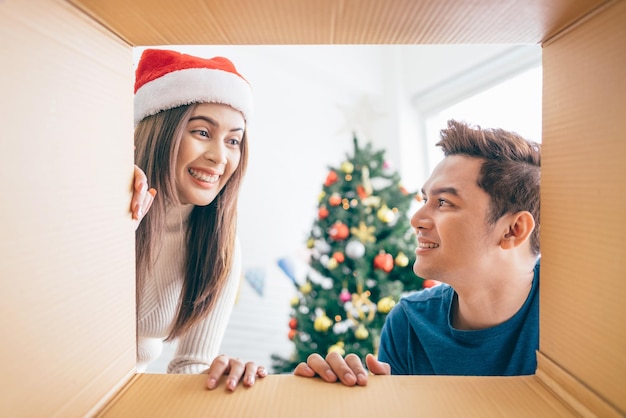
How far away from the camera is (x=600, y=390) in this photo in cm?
47

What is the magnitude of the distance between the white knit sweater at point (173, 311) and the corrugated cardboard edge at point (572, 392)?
898 millimetres

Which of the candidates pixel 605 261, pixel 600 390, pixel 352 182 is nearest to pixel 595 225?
pixel 605 261

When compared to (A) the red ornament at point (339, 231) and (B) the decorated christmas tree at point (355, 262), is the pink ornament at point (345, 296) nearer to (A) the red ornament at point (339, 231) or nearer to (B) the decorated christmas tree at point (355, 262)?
(B) the decorated christmas tree at point (355, 262)

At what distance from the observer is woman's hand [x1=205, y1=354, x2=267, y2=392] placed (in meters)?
0.60

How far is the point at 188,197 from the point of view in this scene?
4.24 feet

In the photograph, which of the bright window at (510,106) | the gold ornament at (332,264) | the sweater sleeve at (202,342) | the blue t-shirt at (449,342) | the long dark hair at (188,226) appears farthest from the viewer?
the bright window at (510,106)

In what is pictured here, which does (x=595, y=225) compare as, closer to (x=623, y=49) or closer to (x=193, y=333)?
(x=623, y=49)

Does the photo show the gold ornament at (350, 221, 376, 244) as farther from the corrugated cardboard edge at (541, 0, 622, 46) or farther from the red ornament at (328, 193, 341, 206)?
the corrugated cardboard edge at (541, 0, 622, 46)

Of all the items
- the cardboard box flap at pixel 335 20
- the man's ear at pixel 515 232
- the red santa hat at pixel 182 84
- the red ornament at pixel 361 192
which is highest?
the red santa hat at pixel 182 84

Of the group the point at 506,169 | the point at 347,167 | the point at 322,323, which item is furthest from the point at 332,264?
the point at 506,169

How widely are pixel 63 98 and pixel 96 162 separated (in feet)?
0.26

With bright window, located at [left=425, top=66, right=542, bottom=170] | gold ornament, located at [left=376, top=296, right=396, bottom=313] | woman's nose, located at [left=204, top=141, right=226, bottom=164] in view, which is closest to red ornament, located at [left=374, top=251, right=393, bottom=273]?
gold ornament, located at [left=376, top=296, right=396, bottom=313]

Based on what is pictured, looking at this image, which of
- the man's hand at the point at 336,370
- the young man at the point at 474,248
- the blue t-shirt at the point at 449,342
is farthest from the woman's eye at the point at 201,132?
the man's hand at the point at 336,370

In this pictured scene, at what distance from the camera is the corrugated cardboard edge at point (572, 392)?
46 cm
